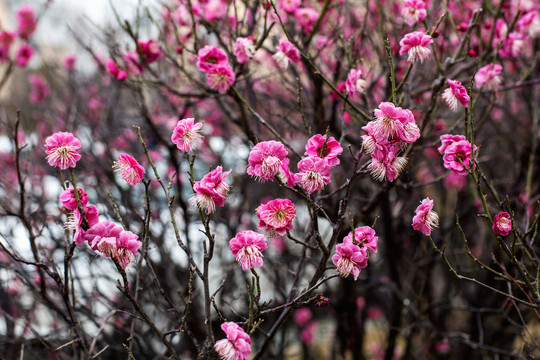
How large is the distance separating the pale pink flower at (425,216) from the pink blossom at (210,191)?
0.68 m

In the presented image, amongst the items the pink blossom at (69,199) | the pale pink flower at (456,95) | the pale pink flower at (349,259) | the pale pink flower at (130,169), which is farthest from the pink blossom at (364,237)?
the pink blossom at (69,199)

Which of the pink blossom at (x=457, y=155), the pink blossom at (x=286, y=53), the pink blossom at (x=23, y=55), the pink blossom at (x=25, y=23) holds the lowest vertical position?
the pink blossom at (x=457, y=155)

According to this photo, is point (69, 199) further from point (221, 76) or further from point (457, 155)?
point (457, 155)

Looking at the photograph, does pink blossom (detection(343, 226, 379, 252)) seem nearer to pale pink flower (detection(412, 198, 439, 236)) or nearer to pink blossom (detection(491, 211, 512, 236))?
pale pink flower (detection(412, 198, 439, 236))

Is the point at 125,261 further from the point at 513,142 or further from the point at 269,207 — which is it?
the point at 513,142

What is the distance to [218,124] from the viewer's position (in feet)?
18.2

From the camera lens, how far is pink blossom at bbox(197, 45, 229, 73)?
233cm

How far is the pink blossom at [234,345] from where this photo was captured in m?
1.55

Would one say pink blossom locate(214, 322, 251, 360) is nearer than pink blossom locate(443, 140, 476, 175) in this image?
Yes

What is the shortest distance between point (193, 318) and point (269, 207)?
2.17 meters

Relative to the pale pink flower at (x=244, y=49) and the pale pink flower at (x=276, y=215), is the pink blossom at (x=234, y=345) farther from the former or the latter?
the pale pink flower at (x=244, y=49)

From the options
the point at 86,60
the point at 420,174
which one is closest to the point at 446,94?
the point at 420,174

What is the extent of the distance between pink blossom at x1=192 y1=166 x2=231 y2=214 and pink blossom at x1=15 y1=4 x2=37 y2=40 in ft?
11.8

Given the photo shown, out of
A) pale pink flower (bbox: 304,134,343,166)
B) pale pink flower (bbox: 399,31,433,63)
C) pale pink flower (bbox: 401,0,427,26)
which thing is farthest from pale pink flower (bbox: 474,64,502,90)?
pale pink flower (bbox: 304,134,343,166)
